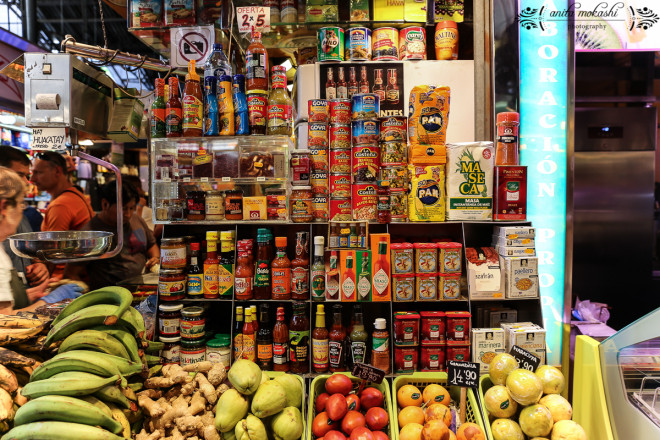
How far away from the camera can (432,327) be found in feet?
8.26

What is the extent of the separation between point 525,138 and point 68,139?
2.86 metres

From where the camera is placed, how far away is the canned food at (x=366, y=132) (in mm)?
2666

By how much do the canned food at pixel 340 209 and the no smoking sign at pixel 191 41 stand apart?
1668 millimetres

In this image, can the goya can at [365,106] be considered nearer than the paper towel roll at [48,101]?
No

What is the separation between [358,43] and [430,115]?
124cm

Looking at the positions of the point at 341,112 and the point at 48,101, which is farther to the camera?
the point at 341,112

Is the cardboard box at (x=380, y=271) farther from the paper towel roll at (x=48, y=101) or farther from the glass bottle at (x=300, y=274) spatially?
the paper towel roll at (x=48, y=101)

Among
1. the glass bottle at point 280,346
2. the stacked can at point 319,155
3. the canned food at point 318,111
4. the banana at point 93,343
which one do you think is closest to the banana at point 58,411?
the banana at point 93,343

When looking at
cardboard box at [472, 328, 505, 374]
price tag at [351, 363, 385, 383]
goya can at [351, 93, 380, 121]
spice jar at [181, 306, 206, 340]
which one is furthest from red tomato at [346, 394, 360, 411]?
goya can at [351, 93, 380, 121]

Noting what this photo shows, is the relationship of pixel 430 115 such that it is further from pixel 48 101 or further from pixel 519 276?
pixel 48 101

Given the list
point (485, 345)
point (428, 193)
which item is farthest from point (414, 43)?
point (485, 345)

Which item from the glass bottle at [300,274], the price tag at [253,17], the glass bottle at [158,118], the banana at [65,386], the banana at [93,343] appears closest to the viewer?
the banana at [65,386]

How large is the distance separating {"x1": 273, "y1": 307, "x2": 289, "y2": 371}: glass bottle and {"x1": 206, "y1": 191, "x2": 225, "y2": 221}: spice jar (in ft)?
2.30

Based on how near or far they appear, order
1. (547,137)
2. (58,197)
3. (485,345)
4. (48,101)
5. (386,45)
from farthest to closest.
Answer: (58,197)
(386,45)
(547,137)
(485,345)
(48,101)
